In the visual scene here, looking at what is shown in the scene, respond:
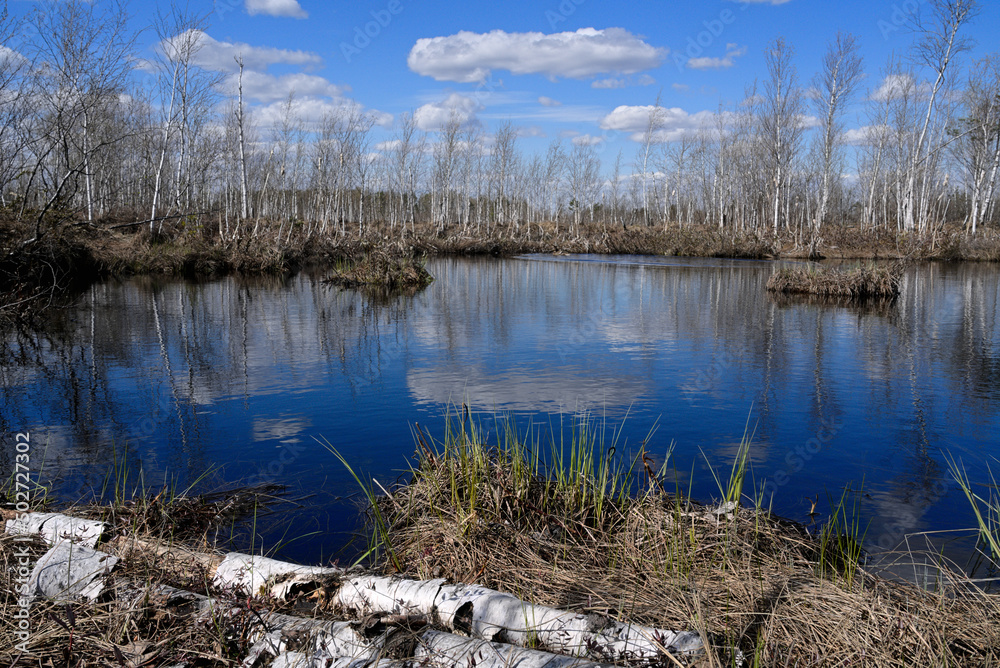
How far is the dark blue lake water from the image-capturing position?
5438 mm

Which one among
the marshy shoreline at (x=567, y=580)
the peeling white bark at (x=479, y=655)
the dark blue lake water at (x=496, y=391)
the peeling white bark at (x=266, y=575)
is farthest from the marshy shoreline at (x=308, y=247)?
the peeling white bark at (x=479, y=655)

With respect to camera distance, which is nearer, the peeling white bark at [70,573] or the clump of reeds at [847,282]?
the peeling white bark at [70,573]

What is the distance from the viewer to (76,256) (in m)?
20.3

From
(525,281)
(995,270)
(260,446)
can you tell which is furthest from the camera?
(995,270)

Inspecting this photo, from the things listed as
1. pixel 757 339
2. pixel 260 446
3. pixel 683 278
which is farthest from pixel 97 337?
pixel 683 278

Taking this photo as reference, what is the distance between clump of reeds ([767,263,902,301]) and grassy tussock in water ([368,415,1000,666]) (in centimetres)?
1532

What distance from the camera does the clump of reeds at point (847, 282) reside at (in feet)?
58.9

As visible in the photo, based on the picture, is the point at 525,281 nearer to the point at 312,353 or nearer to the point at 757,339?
the point at 757,339

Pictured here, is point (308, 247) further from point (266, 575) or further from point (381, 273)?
point (266, 575)

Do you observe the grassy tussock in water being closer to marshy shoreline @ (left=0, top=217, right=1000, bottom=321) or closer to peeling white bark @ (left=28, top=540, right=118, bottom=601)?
peeling white bark @ (left=28, top=540, right=118, bottom=601)

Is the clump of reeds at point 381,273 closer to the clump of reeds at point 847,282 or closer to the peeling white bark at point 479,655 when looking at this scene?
the clump of reeds at point 847,282

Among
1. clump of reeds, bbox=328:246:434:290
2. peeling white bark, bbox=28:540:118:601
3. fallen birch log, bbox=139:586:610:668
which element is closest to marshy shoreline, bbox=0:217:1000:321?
clump of reeds, bbox=328:246:434:290

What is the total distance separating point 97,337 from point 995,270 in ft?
108

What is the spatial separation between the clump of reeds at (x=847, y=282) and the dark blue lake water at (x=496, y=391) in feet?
4.60
